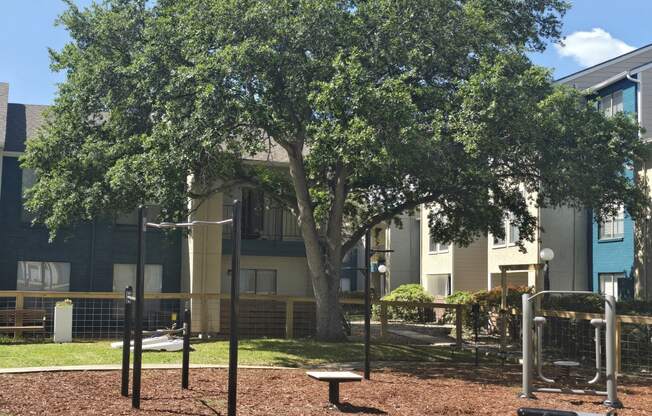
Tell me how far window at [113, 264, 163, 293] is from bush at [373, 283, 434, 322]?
438 inches

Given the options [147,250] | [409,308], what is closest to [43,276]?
[147,250]

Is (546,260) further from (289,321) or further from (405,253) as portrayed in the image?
(405,253)

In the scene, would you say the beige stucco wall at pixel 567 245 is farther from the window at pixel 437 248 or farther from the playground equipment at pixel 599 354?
the playground equipment at pixel 599 354

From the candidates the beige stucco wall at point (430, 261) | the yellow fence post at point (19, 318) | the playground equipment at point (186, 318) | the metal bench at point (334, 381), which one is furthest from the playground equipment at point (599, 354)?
the beige stucco wall at point (430, 261)

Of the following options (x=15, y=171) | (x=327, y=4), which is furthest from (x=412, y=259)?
(x=327, y=4)

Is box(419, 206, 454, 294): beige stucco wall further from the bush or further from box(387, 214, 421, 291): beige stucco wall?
box(387, 214, 421, 291): beige stucco wall

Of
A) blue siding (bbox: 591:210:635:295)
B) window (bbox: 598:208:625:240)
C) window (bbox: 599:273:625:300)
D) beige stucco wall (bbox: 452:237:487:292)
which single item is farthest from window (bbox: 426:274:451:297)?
window (bbox: 598:208:625:240)

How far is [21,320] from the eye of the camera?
20.9 metres

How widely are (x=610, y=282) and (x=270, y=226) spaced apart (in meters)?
11.1

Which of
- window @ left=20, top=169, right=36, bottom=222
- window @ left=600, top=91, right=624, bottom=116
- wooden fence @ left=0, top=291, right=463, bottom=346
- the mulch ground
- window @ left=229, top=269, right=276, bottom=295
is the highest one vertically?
window @ left=600, top=91, right=624, bottom=116

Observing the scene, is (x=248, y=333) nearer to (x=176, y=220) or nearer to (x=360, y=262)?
(x=176, y=220)

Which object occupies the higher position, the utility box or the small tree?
the small tree

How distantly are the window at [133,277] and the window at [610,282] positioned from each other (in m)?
14.1

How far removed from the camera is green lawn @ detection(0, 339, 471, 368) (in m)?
16.0
